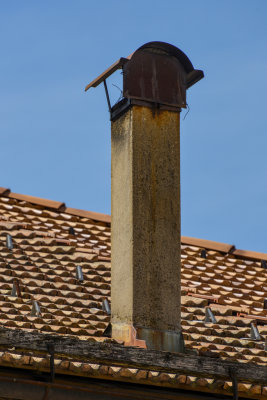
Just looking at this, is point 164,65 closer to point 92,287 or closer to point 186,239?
point 92,287

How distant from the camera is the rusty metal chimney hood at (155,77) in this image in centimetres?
937

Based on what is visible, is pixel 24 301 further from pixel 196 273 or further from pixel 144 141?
pixel 196 273

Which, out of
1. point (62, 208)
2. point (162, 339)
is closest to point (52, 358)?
point (162, 339)

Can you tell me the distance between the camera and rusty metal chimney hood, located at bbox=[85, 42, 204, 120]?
9.37 metres

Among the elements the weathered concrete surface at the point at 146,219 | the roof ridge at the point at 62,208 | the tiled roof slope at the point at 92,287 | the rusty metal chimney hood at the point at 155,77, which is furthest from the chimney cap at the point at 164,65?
the roof ridge at the point at 62,208

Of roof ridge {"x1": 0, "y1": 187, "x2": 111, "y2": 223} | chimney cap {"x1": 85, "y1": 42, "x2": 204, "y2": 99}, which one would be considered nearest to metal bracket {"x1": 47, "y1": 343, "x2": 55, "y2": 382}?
chimney cap {"x1": 85, "y1": 42, "x2": 204, "y2": 99}

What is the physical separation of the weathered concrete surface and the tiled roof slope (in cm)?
51

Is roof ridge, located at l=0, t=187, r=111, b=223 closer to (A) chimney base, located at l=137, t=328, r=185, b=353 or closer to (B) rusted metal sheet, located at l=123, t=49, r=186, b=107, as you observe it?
(B) rusted metal sheet, located at l=123, t=49, r=186, b=107

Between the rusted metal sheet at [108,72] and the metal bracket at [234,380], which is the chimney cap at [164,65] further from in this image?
the metal bracket at [234,380]

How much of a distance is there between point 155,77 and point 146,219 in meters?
1.51

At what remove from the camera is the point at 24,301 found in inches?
371

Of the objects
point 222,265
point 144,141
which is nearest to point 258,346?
point 144,141

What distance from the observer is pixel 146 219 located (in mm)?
8867

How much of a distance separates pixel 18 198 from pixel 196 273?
2.91 meters
